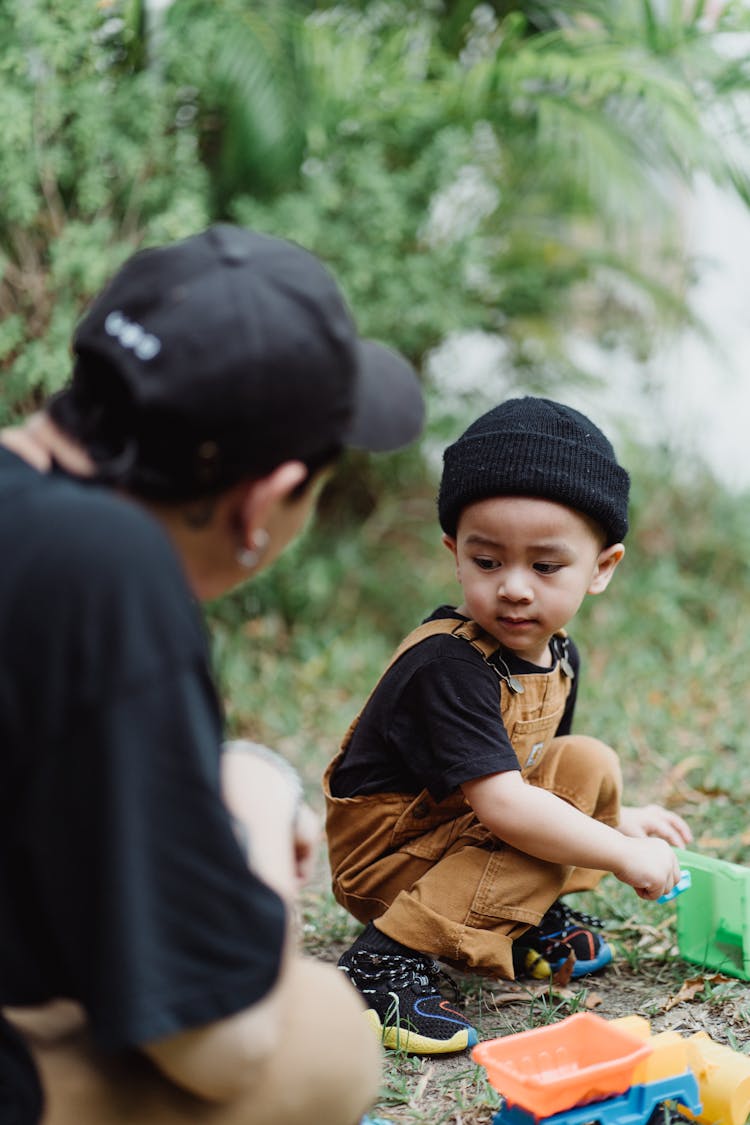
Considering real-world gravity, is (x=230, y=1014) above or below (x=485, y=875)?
above

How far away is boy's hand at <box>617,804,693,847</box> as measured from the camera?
7.77ft

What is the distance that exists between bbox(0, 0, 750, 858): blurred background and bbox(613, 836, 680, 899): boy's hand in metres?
1.02

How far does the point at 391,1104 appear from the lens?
6.40 feet

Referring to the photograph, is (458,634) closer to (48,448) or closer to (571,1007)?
(571,1007)

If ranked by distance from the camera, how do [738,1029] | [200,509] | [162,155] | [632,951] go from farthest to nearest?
[162,155]
[632,951]
[738,1029]
[200,509]

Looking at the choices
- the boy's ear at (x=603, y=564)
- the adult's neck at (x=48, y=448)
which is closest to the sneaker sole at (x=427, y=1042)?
the boy's ear at (x=603, y=564)

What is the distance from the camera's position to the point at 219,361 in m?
1.26

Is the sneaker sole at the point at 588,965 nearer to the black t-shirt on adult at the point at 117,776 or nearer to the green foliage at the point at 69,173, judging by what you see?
the black t-shirt on adult at the point at 117,776

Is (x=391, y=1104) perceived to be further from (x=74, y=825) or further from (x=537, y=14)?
(x=537, y=14)

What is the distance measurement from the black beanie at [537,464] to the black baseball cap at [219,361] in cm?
79

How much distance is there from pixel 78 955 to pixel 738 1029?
1397 mm

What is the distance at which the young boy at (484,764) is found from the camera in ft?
6.82

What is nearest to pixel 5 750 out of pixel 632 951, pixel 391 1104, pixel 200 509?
pixel 200 509

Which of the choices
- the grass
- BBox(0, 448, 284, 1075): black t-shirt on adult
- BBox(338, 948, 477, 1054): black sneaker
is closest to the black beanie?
BBox(338, 948, 477, 1054): black sneaker
